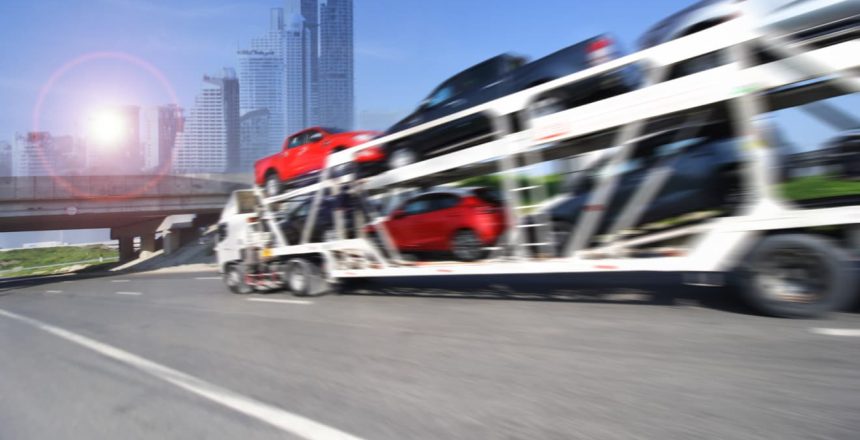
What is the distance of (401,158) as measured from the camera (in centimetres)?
881

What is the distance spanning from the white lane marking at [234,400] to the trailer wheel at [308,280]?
13.8ft

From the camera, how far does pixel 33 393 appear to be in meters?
4.54

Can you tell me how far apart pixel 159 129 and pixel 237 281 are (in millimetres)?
72984

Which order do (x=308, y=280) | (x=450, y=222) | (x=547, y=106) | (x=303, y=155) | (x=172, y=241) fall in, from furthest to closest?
1. (x=172, y=241)
2. (x=303, y=155)
3. (x=308, y=280)
4. (x=450, y=222)
5. (x=547, y=106)

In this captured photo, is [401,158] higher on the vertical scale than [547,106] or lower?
lower

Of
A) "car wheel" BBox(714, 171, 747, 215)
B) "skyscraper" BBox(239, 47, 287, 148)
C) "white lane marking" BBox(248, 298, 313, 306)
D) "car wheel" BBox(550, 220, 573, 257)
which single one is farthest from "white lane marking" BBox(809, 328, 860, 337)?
"skyscraper" BBox(239, 47, 287, 148)

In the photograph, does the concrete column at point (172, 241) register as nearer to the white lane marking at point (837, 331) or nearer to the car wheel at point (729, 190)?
the car wheel at point (729, 190)

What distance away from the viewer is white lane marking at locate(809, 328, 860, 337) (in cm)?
441

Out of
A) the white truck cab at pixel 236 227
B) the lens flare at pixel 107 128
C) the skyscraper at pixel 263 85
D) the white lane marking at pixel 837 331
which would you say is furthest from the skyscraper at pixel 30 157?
the white lane marking at pixel 837 331

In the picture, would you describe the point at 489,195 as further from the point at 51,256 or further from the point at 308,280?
the point at 51,256

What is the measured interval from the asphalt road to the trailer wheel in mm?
2938

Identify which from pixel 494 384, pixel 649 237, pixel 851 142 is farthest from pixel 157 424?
pixel 851 142

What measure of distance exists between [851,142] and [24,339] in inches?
436

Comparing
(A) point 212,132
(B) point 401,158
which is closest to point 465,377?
(B) point 401,158
